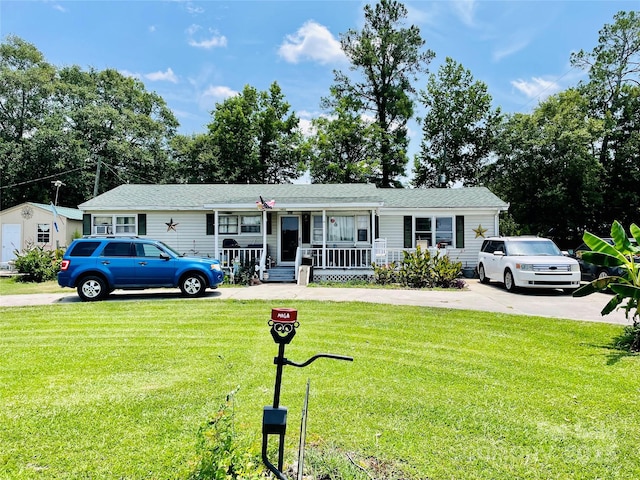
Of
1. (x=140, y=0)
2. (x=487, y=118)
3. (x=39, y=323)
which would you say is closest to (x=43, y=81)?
(x=140, y=0)

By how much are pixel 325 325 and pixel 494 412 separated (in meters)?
4.18

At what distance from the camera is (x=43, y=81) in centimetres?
3278

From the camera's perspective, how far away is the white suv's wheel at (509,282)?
40.8 ft

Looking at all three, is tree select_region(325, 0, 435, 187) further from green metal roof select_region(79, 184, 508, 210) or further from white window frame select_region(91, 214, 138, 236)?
white window frame select_region(91, 214, 138, 236)

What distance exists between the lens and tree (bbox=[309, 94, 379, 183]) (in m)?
30.7

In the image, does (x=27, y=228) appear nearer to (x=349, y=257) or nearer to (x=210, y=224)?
(x=210, y=224)

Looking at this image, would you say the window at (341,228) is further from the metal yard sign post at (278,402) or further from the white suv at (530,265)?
the metal yard sign post at (278,402)

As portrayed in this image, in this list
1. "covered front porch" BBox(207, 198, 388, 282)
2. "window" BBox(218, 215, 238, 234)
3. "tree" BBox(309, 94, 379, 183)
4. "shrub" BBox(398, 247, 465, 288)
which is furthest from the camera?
"tree" BBox(309, 94, 379, 183)

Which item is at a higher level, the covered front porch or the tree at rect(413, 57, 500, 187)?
the tree at rect(413, 57, 500, 187)

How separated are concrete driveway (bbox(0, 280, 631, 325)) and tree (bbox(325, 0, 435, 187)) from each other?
20.8 meters

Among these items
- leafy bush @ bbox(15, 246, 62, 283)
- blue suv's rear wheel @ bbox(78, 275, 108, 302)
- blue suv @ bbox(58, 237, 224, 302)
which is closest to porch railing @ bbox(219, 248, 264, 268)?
blue suv @ bbox(58, 237, 224, 302)

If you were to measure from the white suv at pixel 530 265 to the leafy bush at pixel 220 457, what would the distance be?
11.9 metres

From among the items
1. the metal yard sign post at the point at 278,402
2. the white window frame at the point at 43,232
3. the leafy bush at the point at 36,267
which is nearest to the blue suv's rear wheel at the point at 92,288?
the leafy bush at the point at 36,267

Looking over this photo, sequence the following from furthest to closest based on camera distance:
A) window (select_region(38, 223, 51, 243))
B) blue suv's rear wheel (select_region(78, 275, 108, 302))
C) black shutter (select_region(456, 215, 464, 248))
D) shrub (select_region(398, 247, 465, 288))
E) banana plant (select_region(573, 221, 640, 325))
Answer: window (select_region(38, 223, 51, 243))
black shutter (select_region(456, 215, 464, 248))
shrub (select_region(398, 247, 465, 288))
blue suv's rear wheel (select_region(78, 275, 108, 302))
banana plant (select_region(573, 221, 640, 325))
